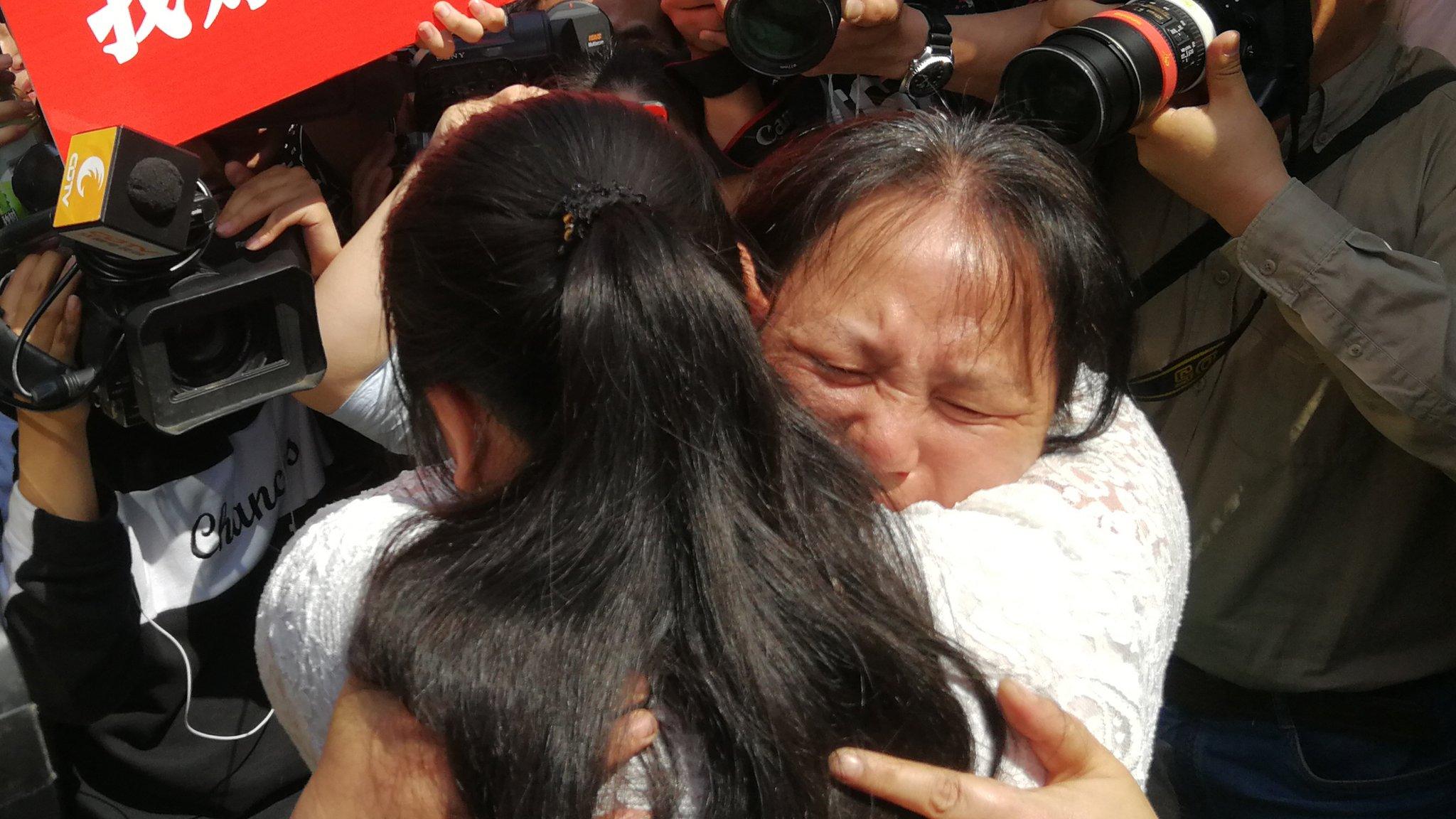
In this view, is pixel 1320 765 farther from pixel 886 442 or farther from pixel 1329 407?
pixel 886 442

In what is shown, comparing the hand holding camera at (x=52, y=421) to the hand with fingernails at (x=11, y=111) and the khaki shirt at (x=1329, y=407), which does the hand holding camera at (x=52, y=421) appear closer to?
the hand with fingernails at (x=11, y=111)

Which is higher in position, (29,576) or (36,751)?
(29,576)

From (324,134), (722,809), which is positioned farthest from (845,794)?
→ (324,134)

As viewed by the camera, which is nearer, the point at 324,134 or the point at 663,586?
the point at 663,586

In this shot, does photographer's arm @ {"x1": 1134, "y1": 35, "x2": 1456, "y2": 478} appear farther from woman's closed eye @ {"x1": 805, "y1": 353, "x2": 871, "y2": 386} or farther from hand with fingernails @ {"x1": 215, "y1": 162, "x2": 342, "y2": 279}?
hand with fingernails @ {"x1": 215, "y1": 162, "x2": 342, "y2": 279}

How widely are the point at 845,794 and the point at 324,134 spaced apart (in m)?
1.30

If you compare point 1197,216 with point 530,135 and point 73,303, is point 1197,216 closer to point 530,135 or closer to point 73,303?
point 530,135

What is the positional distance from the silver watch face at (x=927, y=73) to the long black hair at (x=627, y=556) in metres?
0.72

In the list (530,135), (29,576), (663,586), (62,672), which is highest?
(530,135)

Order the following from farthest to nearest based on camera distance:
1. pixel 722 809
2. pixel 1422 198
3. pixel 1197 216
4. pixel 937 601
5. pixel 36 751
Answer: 1. pixel 1197 216
2. pixel 1422 198
3. pixel 36 751
4. pixel 937 601
5. pixel 722 809

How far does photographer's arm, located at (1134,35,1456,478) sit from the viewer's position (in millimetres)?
1227

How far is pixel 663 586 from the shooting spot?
727mm

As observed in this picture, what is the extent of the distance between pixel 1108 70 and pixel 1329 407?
580 millimetres

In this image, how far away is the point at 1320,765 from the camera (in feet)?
5.05
